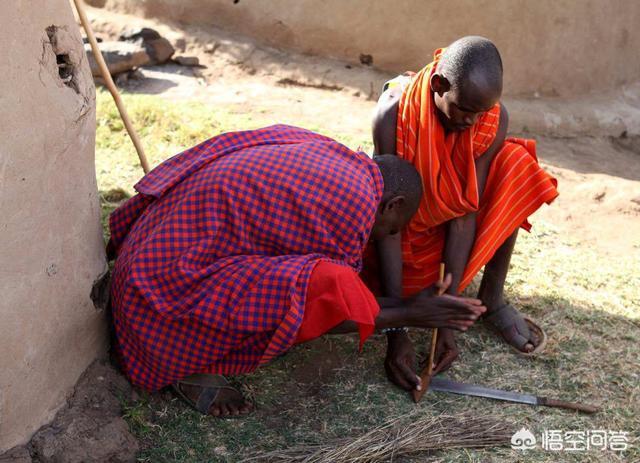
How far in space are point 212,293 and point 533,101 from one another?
4.65 m

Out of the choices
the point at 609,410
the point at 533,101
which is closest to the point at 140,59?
the point at 533,101

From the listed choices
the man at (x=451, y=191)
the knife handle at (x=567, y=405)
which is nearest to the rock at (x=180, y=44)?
the man at (x=451, y=191)

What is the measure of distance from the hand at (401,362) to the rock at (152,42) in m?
4.19

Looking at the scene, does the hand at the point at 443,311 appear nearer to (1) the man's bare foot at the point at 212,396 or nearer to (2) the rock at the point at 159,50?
(1) the man's bare foot at the point at 212,396

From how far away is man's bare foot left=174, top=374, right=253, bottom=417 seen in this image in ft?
8.71

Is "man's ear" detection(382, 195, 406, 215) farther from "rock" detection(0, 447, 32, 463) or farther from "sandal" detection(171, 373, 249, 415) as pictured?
"rock" detection(0, 447, 32, 463)

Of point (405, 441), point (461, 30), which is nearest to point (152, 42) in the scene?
point (461, 30)

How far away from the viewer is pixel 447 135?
2984 mm

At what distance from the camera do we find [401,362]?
289 cm

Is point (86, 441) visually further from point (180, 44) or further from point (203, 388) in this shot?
point (180, 44)

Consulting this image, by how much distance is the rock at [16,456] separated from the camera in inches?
86.5

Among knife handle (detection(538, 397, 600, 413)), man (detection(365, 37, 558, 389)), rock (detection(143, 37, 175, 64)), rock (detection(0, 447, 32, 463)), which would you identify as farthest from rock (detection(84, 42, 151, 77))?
knife handle (detection(538, 397, 600, 413))

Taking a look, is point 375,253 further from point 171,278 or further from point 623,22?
point 623,22

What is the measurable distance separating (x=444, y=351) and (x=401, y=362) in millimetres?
235
